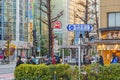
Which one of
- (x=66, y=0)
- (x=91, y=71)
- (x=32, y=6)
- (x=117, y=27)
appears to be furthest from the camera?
(x=66, y=0)

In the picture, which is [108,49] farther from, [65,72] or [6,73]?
[65,72]

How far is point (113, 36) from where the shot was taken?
39.6m

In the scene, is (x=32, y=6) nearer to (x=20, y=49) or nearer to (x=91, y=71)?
(x=20, y=49)

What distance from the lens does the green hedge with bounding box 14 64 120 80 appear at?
17.0 meters

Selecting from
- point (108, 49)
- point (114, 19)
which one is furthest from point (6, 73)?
point (114, 19)

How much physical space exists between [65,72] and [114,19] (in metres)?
22.5

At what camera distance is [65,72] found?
17.8 metres

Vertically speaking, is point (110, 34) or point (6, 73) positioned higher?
point (110, 34)

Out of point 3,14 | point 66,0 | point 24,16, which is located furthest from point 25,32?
point 66,0

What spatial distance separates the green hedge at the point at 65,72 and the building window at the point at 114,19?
71.9 feet

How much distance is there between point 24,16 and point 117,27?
2014 inches

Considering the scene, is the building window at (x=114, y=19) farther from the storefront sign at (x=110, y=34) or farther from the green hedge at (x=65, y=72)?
the green hedge at (x=65, y=72)

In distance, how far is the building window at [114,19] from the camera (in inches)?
1543

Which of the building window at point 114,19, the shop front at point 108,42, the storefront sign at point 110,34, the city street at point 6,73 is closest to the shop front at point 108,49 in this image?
the shop front at point 108,42
